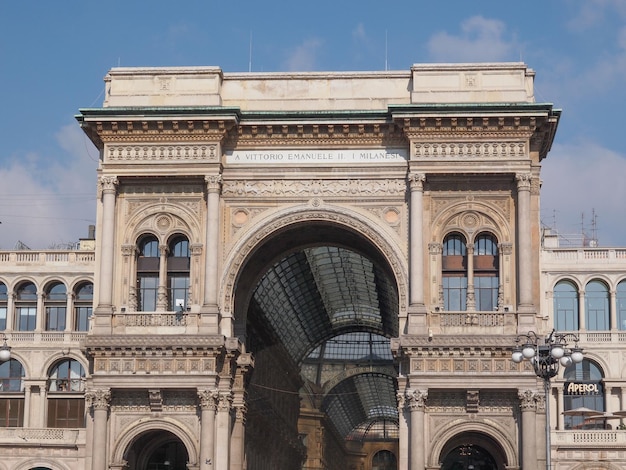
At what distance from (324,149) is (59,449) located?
975 inches

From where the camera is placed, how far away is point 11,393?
257 ft

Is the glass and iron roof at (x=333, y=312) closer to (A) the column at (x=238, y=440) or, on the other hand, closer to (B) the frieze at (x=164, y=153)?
(A) the column at (x=238, y=440)

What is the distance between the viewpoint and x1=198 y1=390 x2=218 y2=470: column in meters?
62.2

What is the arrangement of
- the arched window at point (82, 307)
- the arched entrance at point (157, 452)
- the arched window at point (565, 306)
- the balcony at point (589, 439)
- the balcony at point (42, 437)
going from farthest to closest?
A: the arched window at point (82, 307), the arched window at point (565, 306), the balcony at point (42, 437), the balcony at point (589, 439), the arched entrance at point (157, 452)

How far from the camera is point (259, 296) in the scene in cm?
8406

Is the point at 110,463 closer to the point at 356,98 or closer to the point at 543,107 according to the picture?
the point at 356,98

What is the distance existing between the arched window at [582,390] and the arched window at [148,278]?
2787 cm

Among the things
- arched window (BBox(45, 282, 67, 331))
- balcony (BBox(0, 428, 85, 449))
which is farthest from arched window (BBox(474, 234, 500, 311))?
arched window (BBox(45, 282, 67, 331))

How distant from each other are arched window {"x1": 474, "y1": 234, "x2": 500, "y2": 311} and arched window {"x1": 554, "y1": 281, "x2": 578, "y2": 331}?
1528cm

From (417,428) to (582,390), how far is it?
20548mm

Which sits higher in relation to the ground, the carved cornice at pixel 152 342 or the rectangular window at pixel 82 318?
the rectangular window at pixel 82 318

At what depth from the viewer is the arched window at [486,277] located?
211 feet

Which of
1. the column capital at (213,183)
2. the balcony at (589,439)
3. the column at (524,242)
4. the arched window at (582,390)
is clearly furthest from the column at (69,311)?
the arched window at (582,390)

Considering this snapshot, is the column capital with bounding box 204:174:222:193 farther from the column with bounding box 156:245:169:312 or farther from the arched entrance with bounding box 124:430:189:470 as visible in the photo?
the arched entrance with bounding box 124:430:189:470
